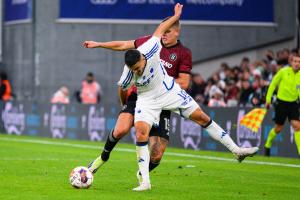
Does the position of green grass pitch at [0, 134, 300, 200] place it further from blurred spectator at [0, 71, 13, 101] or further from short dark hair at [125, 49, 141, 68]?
blurred spectator at [0, 71, 13, 101]

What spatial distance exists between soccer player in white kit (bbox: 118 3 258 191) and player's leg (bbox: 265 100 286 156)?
26.2ft

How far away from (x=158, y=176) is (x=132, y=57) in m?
3.62

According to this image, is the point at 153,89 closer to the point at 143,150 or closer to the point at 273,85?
the point at 143,150

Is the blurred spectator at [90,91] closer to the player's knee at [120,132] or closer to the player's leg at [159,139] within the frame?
the player's leg at [159,139]

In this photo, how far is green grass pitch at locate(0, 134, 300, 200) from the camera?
45.1ft

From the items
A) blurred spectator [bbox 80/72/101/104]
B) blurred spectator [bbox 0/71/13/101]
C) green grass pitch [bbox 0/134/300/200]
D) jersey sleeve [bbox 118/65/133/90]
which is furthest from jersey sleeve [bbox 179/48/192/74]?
blurred spectator [bbox 0/71/13/101]

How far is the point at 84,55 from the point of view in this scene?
36219mm

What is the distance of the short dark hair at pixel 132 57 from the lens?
44.4ft

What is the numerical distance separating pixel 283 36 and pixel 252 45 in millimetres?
1129

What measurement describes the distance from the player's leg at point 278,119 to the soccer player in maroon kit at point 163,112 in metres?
7.23

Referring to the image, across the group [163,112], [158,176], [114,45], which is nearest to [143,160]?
[163,112]

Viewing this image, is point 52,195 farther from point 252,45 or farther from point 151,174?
point 252,45

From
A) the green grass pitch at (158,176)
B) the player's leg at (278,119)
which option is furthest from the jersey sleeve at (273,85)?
the green grass pitch at (158,176)

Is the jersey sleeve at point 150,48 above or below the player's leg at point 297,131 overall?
above
